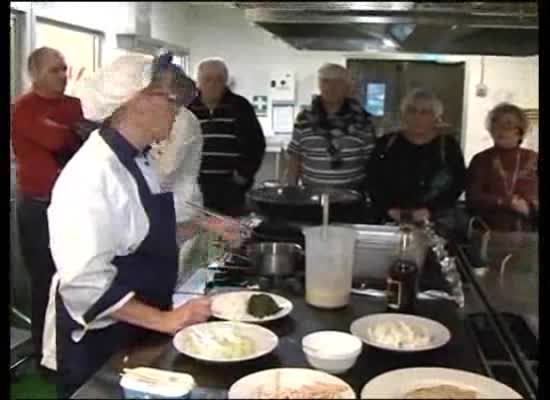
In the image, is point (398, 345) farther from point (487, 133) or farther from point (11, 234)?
point (11, 234)

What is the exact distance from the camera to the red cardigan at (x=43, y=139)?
1.11 feet

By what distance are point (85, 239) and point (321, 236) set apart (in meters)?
0.56

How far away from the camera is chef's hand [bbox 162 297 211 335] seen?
397 millimetres

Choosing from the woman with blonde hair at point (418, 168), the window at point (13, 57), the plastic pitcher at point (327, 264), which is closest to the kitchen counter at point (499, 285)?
the woman with blonde hair at point (418, 168)

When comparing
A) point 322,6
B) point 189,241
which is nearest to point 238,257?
point 189,241

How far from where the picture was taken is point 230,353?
606 mm

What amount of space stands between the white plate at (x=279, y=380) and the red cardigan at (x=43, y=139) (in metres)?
0.35

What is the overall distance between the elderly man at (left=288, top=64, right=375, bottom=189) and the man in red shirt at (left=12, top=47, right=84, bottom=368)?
45 cm

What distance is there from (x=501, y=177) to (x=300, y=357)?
0.91ft

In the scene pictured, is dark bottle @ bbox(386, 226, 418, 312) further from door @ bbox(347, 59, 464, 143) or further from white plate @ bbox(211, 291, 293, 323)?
white plate @ bbox(211, 291, 293, 323)

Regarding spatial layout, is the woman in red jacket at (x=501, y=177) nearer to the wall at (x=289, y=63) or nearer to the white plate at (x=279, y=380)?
the wall at (x=289, y=63)

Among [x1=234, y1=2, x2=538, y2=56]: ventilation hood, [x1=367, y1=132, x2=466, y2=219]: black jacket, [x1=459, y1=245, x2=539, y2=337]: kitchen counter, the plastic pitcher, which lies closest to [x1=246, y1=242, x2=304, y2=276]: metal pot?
the plastic pitcher

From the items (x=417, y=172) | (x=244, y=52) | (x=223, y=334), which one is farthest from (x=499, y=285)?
(x=244, y=52)

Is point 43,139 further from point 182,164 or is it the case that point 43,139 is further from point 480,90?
point 480,90
